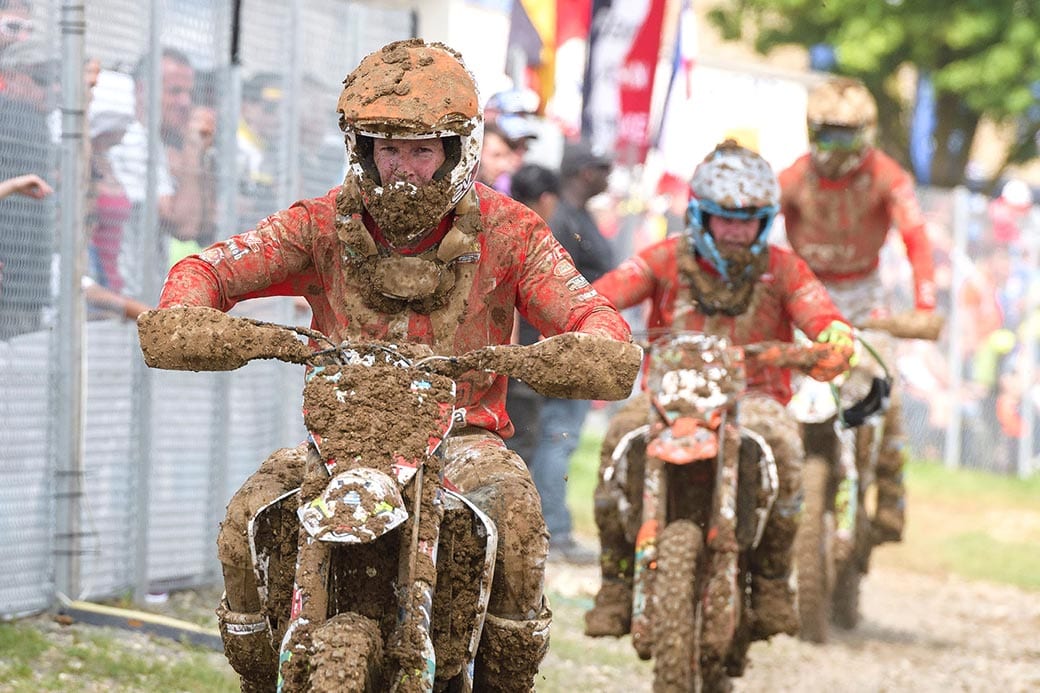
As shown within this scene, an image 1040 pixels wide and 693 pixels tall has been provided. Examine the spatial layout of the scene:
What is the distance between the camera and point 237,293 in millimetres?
5539

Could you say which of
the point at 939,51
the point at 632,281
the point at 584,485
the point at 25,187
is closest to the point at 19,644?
the point at 25,187

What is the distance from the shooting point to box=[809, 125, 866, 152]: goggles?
11.5 metres

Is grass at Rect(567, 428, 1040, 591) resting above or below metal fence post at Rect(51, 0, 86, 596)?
below

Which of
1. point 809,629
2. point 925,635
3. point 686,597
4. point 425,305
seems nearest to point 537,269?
point 425,305

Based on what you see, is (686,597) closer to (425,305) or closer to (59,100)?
(425,305)

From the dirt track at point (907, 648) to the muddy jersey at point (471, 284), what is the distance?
342 centimetres

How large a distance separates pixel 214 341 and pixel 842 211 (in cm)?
737

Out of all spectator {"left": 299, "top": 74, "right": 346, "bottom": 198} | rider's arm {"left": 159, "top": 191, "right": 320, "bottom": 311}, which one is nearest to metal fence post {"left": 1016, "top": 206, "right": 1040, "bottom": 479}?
spectator {"left": 299, "top": 74, "right": 346, "bottom": 198}

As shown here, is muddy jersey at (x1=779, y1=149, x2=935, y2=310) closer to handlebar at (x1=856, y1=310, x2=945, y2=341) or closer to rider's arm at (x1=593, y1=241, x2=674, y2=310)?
handlebar at (x1=856, y1=310, x2=945, y2=341)

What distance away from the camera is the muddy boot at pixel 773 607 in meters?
8.15

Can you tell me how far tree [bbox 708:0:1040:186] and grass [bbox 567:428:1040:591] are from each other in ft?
24.8

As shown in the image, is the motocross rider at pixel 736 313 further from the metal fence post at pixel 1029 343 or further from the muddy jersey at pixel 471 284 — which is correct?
the metal fence post at pixel 1029 343

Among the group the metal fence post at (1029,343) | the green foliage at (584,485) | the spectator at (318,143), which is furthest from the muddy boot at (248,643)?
the metal fence post at (1029,343)

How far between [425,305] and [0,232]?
3457 millimetres
